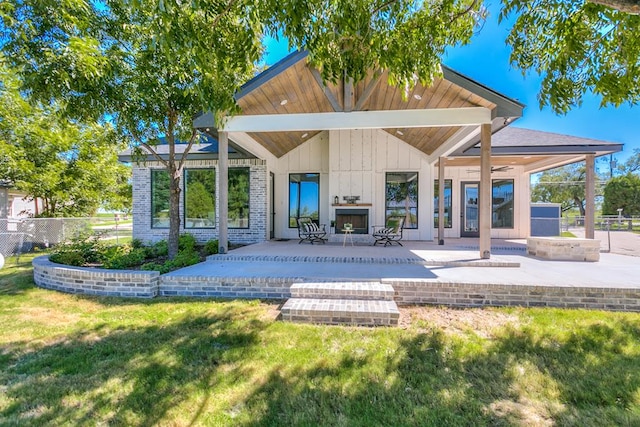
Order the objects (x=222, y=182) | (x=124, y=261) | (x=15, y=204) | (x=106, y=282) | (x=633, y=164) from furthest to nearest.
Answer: (x=633, y=164), (x=15, y=204), (x=222, y=182), (x=124, y=261), (x=106, y=282)

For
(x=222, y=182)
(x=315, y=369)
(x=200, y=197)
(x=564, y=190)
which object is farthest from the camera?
(x=564, y=190)

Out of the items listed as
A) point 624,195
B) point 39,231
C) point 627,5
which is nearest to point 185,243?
point 39,231

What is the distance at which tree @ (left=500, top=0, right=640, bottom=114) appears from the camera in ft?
12.1

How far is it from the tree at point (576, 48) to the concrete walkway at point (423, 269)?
272cm

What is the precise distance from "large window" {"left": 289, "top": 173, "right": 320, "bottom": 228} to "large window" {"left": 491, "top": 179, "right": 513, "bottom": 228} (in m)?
6.78

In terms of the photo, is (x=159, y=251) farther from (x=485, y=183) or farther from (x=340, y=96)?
(x=485, y=183)

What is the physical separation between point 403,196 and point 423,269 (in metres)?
4.87

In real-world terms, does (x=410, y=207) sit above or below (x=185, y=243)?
above

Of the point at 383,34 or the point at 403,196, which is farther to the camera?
the point at 403,196

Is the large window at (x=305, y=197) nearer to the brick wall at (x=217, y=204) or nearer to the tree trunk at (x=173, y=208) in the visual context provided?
the brick wall at (x=217, y=204)

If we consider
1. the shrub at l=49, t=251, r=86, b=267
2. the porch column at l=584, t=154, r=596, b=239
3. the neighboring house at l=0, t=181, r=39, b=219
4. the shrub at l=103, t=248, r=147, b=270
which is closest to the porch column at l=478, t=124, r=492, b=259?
the porch column at l=584, t=154, r=596, b=239

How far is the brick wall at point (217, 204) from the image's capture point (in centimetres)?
955

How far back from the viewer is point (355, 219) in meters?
9.81

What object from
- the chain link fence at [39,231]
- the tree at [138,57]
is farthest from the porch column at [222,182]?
the chain link fence at [39,231]
